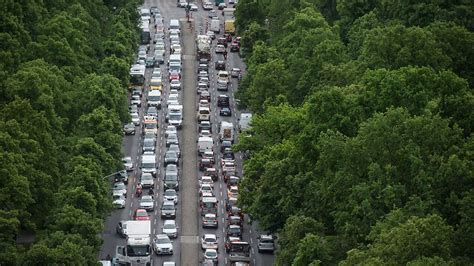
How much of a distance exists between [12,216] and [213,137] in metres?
47.1

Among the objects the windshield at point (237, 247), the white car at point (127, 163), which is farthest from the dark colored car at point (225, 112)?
the windshield at point (237, 247)

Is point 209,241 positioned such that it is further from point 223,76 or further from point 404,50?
point 223,76

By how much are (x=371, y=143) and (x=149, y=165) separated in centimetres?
3906

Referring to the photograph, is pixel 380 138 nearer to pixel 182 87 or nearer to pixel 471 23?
pixel 471 23

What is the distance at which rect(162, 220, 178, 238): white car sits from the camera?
145750mm

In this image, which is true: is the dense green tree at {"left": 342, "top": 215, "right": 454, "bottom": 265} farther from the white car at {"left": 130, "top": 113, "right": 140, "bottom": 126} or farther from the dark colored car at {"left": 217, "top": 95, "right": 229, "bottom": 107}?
the dark colored car at {"left": 217, "top": 95, "right": 229, "bottom": 107}

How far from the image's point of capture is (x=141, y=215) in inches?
5851

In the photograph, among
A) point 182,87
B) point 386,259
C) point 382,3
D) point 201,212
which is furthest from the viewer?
point 182,87

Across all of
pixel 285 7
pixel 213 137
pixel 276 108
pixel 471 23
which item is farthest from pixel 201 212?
pixel 285 7

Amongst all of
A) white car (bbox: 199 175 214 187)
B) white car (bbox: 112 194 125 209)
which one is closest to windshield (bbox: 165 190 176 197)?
white car (bbox: 199 175 214 187)

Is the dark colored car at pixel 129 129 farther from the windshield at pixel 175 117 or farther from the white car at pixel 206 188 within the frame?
the white car at pixel 206 188

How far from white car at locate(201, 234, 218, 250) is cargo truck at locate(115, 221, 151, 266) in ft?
18.0

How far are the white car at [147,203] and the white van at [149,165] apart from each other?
290 inches

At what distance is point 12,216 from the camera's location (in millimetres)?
129500
